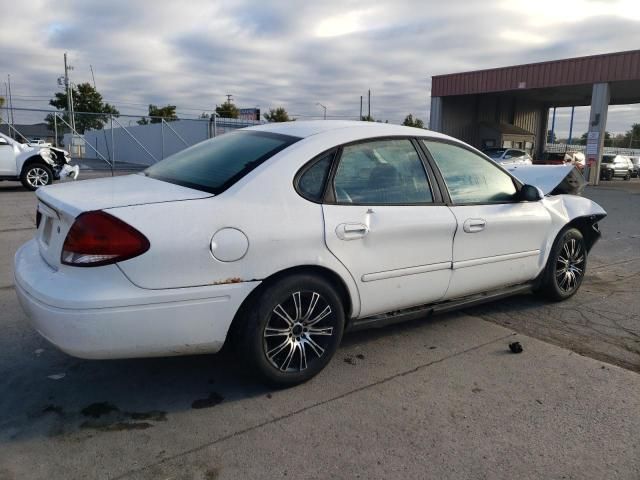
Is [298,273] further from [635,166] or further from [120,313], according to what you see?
[635,166]

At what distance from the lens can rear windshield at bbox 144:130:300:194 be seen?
314 cm

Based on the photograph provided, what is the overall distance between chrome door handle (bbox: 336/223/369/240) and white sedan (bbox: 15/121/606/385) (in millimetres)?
11

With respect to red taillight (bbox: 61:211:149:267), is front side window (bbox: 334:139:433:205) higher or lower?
higher

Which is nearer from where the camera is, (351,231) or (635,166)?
(351,231)

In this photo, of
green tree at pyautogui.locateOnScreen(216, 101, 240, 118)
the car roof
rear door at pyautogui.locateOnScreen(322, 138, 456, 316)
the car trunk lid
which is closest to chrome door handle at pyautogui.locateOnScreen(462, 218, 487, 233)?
rear door at pyautogui.locateOnScreen(322, 138, 456, 316)

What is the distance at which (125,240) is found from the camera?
263cm

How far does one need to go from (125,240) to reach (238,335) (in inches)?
32.1

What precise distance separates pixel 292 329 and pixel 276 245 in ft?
1.74

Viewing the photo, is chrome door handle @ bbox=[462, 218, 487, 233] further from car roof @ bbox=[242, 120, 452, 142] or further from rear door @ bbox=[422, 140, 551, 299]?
car roof @ bbox=[242, 120, 452, 142]

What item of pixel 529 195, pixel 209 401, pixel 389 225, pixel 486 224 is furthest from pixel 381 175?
→ pixel 209 401

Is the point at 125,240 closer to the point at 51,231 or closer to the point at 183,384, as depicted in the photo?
the point at 51,231

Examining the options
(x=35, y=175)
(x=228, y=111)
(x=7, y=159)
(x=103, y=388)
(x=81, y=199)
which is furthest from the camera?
(x=228, y=111)

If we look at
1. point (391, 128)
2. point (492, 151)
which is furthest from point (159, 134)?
point (391, 128)

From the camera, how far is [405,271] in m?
3.54
